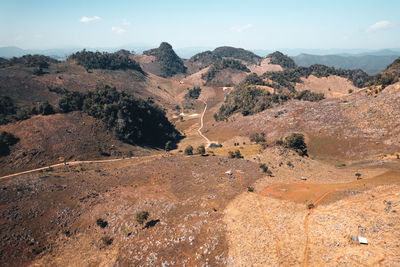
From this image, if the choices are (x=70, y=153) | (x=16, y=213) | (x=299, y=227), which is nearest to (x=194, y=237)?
(x=299, y=227)

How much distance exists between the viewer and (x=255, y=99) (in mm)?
156250

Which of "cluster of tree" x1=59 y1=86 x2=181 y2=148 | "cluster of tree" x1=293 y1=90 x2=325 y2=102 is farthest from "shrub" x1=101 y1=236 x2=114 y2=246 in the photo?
"cluster of tree" x1=293 y1=90 x2=325 y2=102

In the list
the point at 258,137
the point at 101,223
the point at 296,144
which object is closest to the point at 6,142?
the point at 101,223

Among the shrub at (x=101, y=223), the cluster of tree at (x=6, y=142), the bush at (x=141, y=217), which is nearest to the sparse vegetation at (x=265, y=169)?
the bush at (x=141, y=217)

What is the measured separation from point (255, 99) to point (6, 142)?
5553 inches

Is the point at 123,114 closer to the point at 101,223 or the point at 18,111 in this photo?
the point at 18,111

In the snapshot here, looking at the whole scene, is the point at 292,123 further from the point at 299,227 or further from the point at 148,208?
the point at 148,208

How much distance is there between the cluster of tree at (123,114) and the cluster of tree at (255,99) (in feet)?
166

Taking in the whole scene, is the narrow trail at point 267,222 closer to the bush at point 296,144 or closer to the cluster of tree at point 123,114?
the bush at point 296,144

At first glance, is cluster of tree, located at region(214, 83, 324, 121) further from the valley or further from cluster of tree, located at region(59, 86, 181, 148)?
cluster of tree, located at region(59, 86, 181, 148)

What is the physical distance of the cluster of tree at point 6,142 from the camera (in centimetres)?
7507

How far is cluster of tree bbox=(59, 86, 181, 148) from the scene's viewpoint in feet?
348

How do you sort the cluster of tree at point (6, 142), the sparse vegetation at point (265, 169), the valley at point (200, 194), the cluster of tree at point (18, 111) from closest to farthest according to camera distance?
the valley at point (200, 194) → the sparse vegetation at point (265, 169) → the cluster of tree at point (6, 142) → the cluster of tree at point (18, 111)

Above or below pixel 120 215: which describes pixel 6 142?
above
